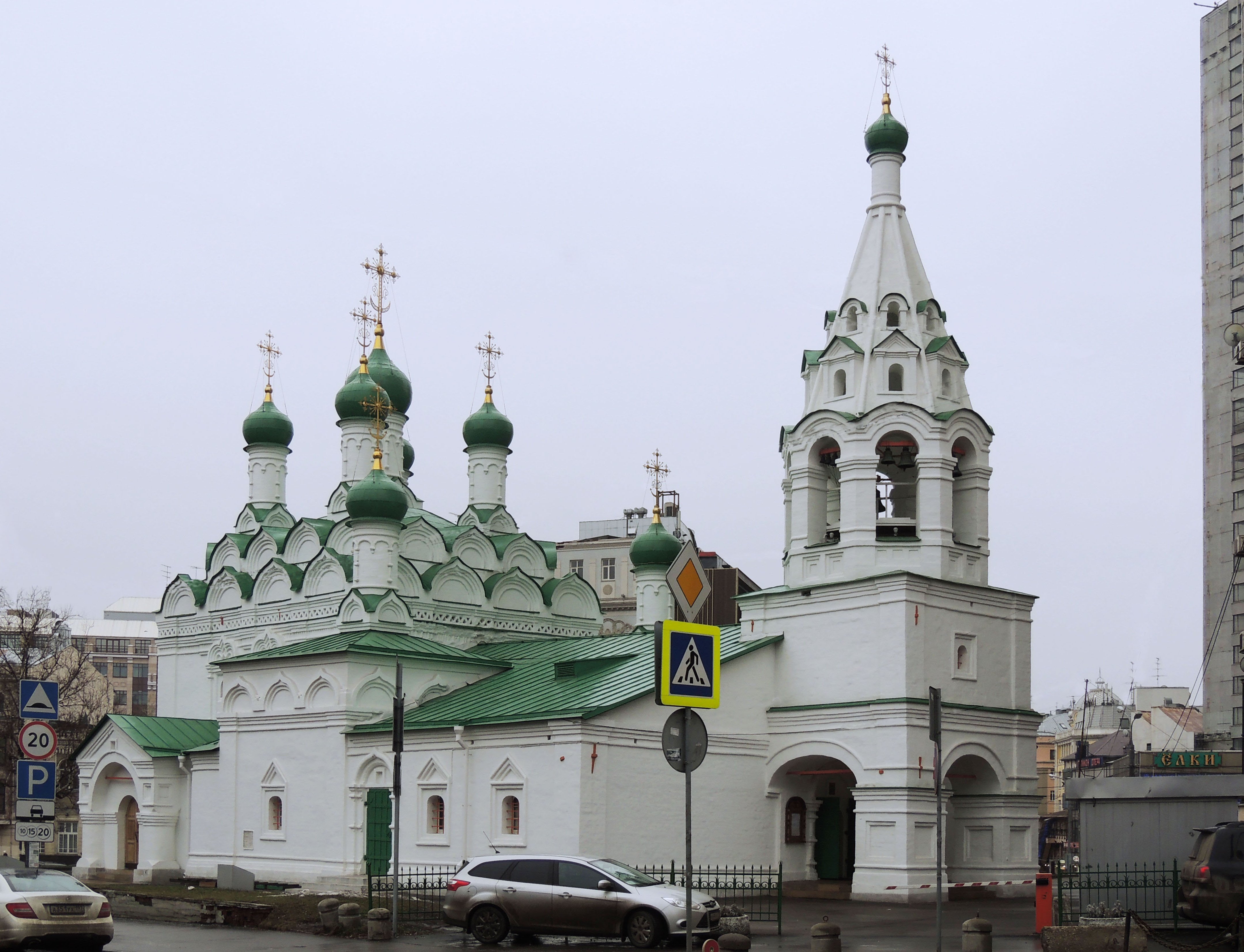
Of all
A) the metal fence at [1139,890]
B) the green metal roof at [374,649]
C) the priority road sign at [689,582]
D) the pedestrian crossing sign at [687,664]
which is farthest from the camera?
the green metal roof at [374,649]

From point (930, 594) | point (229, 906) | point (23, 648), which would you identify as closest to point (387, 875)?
point (229, 906)

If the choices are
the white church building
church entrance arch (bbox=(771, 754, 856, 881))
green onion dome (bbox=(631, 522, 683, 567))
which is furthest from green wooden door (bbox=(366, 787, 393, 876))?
green onion dome (bbox=(631, 522, 683, 567))

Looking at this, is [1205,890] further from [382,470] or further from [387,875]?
[382,470]

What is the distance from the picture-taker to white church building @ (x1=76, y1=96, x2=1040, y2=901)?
81.4ft

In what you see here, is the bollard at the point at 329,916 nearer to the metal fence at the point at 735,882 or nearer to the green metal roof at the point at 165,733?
the metal fence at the point at 735,882

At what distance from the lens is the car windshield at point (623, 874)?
53.9 feet

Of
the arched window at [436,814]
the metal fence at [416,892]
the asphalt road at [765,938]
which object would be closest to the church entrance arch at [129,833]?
the metal fence at [416,892]

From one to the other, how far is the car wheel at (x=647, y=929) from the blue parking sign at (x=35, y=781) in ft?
20.2

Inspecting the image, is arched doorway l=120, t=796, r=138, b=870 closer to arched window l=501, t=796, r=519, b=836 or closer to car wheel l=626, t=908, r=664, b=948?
arched window l=501, t=796, r=519, b=836

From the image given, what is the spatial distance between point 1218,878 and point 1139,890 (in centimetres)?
255

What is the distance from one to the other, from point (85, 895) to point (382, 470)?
787 inches

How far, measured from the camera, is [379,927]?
17500 millimetres

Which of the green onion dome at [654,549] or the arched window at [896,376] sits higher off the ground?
the arched window at [896,376]

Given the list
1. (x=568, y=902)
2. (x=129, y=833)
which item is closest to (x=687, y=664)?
(x=568, y=902)
